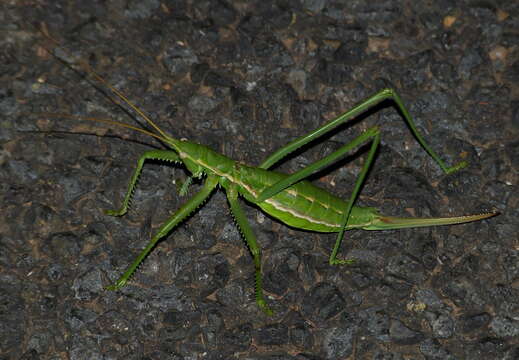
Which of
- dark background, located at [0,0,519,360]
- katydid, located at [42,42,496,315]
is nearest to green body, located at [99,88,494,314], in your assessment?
katydid, located at [42,42,496,315]

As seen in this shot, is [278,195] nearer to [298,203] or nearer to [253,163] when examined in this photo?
[298,203]

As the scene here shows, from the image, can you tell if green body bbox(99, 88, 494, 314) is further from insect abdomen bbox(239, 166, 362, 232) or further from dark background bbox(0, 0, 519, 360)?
dark background bbox(0, 0, 519, 360)

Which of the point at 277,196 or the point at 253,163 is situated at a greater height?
the point at 277,196

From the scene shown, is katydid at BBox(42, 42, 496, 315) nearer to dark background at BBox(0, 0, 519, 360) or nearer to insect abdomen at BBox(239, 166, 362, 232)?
insect abdomen at BBox(239, 166, 362, 232)

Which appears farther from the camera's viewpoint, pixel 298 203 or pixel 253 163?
pixel 253 163

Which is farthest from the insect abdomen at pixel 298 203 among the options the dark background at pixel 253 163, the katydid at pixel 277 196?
the dark background at pixel 253 163

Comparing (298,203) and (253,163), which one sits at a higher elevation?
(298,203)

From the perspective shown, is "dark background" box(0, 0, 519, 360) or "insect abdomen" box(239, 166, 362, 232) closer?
"dark background" box(0, 0, 519, 360)

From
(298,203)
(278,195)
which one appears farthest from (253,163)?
(298,203)

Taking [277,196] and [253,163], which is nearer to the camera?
[277,196]

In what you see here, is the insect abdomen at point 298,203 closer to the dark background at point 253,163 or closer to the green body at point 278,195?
the green body at point 278,195

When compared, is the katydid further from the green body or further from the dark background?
the dark background
